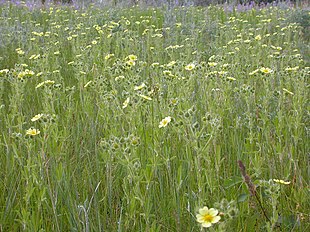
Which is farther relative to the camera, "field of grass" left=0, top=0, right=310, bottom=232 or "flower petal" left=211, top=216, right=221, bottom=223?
"field of grass" left=0, top=0, right=310, bottom=232

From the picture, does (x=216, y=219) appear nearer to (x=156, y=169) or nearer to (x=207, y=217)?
(x=207, y=217)

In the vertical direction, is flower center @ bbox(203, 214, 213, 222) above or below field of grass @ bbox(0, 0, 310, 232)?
above

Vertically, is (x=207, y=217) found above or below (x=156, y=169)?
above

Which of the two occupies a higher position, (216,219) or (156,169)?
(216,219)

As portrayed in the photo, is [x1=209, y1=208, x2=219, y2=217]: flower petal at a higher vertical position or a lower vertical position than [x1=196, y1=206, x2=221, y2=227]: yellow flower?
higher

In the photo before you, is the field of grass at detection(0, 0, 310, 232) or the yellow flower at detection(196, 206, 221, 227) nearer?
Answer: the yellow flower at detection(196, 206, 221, 227)

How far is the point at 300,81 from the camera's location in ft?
8.97

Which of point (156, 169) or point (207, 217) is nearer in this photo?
point (207, 217)

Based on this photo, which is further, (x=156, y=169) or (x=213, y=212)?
(x=156, y=169)

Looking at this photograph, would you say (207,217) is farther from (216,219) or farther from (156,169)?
(156,169)

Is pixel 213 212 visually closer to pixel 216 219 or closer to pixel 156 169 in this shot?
pixel 216 219

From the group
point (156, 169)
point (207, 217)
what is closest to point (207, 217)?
point (207, 217)

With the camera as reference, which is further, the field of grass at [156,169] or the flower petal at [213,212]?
the field of grass at [156,169]

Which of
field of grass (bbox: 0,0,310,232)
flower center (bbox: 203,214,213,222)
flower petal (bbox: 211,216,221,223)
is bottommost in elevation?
field of grass (bbox: 0,0,310,232)
